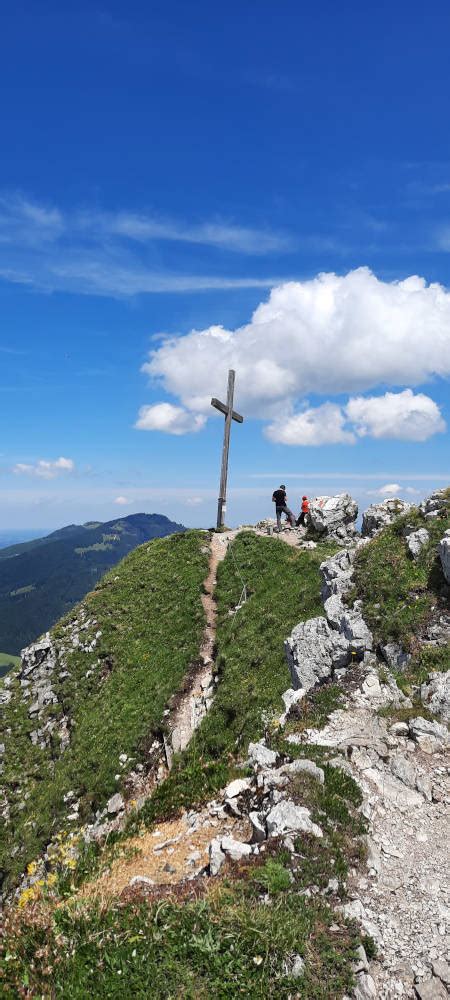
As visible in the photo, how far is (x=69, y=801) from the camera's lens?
19984 mm

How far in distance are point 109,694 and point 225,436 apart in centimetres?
2312

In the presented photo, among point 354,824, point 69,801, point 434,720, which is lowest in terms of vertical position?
point 69,801

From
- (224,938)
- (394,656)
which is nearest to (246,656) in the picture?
(394,656)

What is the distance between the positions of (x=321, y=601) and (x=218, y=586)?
30.6ft

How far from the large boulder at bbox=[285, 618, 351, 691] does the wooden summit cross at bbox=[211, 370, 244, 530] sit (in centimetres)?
2269

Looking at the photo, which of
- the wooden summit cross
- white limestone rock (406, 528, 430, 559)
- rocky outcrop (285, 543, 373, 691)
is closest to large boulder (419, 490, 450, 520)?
white limestone rock (406, 528, 430, 559)

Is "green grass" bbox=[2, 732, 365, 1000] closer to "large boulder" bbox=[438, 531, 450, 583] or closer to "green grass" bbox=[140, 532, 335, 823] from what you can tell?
"green grass" bbox=[140, 532, 335, 823]

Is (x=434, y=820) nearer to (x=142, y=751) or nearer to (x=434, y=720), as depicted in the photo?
(x=434, y=720)

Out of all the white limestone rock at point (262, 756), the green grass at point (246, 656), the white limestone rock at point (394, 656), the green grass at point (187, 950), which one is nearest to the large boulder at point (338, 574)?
the green grass at point (246, 656)

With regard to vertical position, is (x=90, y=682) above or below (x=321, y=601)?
below

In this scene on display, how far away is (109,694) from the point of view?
83.1ft

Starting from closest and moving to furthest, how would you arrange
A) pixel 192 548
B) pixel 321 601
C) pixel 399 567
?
pixel 399 567, pixel 321 601, pixel 192 548

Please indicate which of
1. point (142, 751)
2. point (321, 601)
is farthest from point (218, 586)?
point (142, 751)

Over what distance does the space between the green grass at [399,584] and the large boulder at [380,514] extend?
20.0 feet
